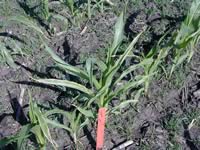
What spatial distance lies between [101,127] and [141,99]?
1.39 feet

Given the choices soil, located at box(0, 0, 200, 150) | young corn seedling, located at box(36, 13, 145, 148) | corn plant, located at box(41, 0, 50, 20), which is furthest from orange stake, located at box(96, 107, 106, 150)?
corn plant, located at box(41, 0, 50, 20)

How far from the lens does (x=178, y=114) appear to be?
7.58ft

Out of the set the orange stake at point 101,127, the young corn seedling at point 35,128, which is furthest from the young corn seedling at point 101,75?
the young corn seedling at point 35,128

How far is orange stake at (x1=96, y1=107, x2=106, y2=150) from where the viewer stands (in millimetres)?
2023

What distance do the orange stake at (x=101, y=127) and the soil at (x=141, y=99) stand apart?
121 millimetres

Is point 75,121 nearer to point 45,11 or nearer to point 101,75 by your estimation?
point 101,75

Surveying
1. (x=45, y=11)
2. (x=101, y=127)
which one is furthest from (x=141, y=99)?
(x=45, y=11)

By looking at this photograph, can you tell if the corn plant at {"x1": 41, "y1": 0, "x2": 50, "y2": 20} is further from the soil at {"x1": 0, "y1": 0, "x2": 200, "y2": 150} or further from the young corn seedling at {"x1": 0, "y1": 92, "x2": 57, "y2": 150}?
the young corn seedling at {"x1": 0, "y1": 92, "x2": 57, "y2": 150}

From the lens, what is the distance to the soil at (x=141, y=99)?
7.31 feet

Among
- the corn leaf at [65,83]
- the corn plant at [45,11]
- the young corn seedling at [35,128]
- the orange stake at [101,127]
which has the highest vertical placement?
the corn plant at [45,11]

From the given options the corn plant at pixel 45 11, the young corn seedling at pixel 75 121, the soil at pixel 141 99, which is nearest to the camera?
the young corn seedling at pixel 75 121

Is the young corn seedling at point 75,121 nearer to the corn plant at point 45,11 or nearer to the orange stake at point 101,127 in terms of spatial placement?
the orange stake at point 101,127

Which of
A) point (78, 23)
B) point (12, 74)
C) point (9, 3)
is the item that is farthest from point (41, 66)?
point (9, 3)

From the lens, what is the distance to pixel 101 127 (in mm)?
2035
